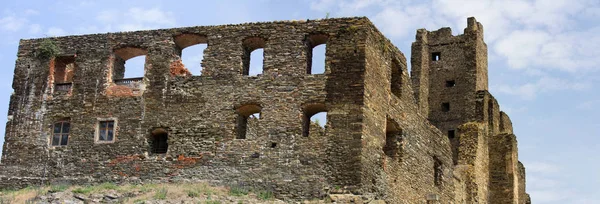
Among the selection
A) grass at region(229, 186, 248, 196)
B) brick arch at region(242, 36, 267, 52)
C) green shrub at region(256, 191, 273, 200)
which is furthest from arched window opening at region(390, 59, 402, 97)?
grass at region(229, 186, 248, 196)

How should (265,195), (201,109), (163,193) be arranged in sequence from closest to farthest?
(163,193) → (265,195) → (201,109)

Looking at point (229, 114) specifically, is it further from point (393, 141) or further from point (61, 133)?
point (61, 133)

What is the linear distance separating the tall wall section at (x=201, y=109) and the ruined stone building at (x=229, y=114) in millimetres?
32

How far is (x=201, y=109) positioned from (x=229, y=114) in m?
0.88

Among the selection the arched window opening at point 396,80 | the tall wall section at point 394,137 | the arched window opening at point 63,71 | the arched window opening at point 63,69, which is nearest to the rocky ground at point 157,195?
the tall wall section at point 394,137

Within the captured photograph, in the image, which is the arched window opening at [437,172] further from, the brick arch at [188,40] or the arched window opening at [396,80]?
the brick arch at [188,40]

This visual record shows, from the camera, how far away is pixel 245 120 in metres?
28.9

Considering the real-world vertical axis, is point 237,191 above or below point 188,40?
below

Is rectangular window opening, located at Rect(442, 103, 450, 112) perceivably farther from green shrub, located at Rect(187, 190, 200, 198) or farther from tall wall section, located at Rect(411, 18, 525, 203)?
green shrub, located at Rect(187, 190, 200, 198)

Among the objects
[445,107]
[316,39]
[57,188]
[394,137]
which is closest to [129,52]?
[57,188]

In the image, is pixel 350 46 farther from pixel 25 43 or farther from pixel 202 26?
pixel 25 43

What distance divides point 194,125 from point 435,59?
1726 centimetres

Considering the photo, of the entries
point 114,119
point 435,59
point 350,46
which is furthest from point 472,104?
point 114,119

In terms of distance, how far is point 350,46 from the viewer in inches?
1089
